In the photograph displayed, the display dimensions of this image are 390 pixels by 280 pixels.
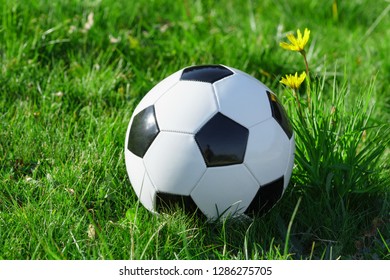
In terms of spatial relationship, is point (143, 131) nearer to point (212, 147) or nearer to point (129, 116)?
point (212, 147)

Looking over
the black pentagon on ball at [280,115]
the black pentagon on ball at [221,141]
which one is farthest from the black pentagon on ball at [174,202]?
the black pentagon on ball at [280,115]

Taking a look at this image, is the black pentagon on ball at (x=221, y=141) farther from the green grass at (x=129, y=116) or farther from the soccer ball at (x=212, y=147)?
the green grass at (x=129, y=116)

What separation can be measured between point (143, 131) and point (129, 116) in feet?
3.20

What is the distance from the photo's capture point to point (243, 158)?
2834 millimetres

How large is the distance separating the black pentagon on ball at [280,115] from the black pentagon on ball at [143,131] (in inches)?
22.8

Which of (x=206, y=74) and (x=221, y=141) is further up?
(x=206, y=74)

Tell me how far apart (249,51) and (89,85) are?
1.25m

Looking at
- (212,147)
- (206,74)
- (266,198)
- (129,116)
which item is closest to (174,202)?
(212,147)

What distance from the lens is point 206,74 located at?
3055mm

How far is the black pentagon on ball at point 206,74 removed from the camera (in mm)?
3021

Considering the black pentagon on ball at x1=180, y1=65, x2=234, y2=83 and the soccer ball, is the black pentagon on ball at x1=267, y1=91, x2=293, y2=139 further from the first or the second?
the black pentagon on ball at x1=180, y1=65, x2=234, y2=83

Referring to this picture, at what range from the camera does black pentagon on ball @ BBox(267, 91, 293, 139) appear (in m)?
2.98

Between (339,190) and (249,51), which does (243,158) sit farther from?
(249,51)

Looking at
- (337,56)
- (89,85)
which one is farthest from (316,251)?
(337,56)
